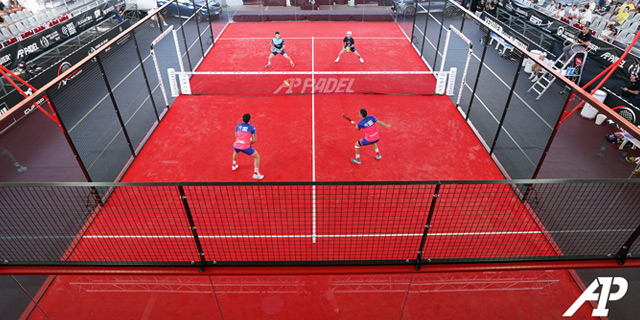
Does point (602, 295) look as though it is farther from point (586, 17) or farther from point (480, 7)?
point (480, 7)

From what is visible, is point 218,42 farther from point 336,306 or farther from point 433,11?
point 336,306

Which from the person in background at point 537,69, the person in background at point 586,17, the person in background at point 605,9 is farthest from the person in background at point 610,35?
the person in background at point 605,9

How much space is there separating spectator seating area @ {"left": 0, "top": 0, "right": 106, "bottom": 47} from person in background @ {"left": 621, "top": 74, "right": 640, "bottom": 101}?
21.2m

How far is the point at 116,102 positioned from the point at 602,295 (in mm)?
13478

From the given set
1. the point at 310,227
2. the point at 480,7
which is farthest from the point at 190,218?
the point at 480,7

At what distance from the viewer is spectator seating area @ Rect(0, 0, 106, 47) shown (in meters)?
14.2

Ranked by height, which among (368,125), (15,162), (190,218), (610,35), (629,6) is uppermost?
(629,6)

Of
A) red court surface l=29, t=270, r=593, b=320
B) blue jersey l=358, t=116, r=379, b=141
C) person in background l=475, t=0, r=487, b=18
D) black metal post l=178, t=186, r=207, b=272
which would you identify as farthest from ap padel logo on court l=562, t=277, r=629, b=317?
person in background l=475, t=0, r=487, b=18

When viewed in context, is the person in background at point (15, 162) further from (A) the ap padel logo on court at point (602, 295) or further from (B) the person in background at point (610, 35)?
(B) the person in background at point (610, 35)

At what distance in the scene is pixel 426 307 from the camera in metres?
5.77

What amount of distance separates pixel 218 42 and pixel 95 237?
46.1 feet

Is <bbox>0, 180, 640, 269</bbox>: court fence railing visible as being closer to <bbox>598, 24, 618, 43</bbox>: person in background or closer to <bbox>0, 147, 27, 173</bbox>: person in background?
<bbox>0, 147, 27, 173</bbox>: person in background

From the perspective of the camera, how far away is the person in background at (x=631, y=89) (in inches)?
437

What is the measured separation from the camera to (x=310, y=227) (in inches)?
289
